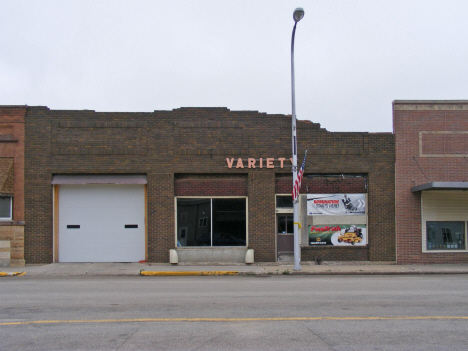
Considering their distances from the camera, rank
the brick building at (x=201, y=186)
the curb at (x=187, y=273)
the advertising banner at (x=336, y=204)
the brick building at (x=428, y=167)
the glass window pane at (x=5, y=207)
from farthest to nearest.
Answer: the advertising banner at (x=336, y=204), the brick building at (x=428, y=167), the brick building at (x=201, y=186), the glass window pane at (x=5, y=207), the curb at (x=187, y=273)

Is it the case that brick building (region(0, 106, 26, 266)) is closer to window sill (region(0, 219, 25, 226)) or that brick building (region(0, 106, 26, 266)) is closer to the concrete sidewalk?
window sill (region(0, 219, 25, 226))

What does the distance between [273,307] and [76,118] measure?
12.1 metres

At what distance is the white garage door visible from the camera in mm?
17750

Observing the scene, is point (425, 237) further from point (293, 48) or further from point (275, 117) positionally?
point (293, 48)

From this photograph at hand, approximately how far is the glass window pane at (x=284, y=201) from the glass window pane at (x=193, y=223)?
2.77m

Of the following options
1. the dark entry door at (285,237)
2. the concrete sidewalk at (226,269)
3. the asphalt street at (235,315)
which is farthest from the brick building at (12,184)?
the dark entry door at (285,237)

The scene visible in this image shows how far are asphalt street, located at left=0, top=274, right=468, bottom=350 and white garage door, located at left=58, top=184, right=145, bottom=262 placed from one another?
4.58 meters

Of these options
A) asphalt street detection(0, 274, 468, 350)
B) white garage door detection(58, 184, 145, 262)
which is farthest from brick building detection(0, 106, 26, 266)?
asphalt street detection(0, 274, 468, 350)

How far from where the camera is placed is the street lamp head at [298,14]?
46.9ft

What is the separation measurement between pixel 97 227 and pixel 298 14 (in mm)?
11041

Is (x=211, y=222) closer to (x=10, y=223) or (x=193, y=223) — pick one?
(x=193, y=223)

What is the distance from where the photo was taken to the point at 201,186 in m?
17.8

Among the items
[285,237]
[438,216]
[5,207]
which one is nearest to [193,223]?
[285,237]

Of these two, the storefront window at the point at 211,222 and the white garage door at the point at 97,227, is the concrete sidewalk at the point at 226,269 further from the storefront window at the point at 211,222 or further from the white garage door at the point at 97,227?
the storefront window at the point at 211,222
